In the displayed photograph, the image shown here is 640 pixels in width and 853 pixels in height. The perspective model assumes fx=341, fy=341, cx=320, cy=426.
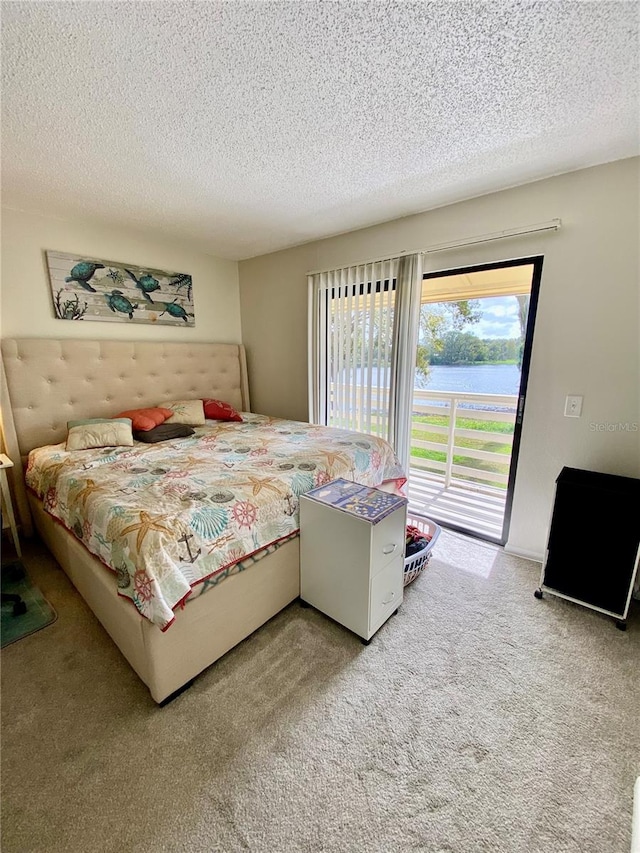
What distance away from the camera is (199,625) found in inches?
55.0

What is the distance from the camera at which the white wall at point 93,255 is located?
2.36m

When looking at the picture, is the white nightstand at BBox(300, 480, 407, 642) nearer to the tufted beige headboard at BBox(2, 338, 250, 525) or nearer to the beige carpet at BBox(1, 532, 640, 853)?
the beige carpet at BBox(1, 532, 640, 853)

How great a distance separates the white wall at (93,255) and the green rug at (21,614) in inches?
63.2

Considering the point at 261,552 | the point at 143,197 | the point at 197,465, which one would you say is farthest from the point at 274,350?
the point at 261,552

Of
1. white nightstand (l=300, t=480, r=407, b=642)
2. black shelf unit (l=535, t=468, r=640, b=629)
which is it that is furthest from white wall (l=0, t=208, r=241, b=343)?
black shelf unit (l=535, t=468, r=640, b=629)

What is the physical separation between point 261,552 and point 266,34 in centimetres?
192

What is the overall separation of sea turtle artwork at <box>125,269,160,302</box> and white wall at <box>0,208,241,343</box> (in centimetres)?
12

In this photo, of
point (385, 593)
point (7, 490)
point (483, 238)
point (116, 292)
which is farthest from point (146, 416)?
point (483, 238)

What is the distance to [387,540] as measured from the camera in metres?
1.60

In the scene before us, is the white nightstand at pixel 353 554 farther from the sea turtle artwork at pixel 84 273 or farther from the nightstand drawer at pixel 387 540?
the sea turtle artwork at pixel 84 273

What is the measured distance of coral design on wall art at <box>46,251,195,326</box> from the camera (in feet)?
8.39

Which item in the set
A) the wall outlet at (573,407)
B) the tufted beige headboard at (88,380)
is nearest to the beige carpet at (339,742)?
the wall outlet at (573,407)

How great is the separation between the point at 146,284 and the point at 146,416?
4.00ft

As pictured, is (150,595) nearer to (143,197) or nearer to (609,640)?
(609,640)
